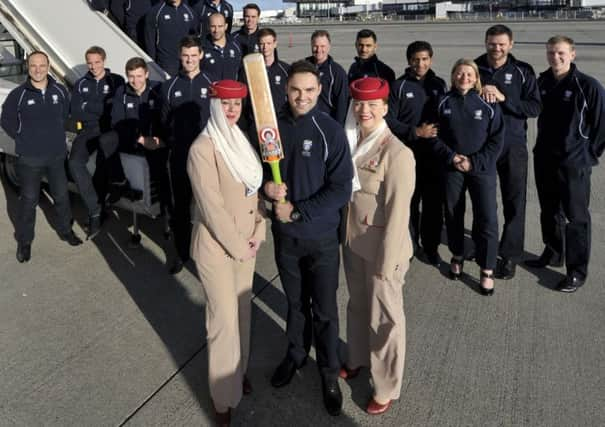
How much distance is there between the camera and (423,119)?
465cm

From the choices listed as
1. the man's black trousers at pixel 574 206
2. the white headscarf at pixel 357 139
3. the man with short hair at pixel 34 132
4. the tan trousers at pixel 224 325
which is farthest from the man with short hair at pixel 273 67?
the tan trousers at pixel 224 325

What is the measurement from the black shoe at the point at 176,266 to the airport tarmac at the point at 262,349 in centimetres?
9

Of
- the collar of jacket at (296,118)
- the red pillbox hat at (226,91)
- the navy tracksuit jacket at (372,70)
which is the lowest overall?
the collar of jacket at (296,118)

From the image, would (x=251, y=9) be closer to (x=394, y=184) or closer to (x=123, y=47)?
(x=123, y=47)

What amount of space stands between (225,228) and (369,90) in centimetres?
103

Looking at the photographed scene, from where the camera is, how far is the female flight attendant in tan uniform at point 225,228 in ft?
8.99

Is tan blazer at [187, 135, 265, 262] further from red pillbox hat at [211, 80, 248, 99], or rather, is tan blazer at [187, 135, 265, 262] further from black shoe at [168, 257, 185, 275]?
black shoe at [168, 257, 185, 275]

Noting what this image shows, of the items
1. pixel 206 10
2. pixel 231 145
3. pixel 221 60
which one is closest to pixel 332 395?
pixel 231 145

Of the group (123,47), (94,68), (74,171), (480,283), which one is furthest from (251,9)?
(480,283)

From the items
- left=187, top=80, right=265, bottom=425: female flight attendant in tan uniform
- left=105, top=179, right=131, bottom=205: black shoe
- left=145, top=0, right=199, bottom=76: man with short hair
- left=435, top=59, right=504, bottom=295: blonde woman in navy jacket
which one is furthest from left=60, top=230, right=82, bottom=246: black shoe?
left=435, top=59, right=504, bottom=295: blonde woman in navy jacket

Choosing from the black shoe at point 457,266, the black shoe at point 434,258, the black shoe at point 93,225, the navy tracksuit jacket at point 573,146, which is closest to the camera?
the navy tracksuit jacket at point 573,146

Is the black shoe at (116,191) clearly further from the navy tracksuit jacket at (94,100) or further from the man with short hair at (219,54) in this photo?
the man with short hair at (219,54)

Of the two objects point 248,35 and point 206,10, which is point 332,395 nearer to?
point 248,35

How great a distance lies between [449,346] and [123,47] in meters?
5.24
